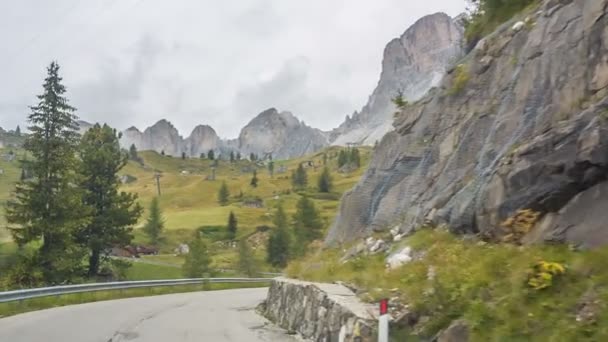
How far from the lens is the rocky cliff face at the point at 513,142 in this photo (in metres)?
8.15

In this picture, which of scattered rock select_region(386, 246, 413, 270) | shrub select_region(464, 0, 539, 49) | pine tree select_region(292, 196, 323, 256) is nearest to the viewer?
scattered rock select_region(386, 246, 413, 270)

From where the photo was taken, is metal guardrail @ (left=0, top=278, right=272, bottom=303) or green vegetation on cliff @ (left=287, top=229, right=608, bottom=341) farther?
metal guardrail @ (left=0, top=278, right=272, bottom=303)

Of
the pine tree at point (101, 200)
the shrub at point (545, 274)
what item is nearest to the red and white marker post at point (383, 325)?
the shrub at point (545, 274)

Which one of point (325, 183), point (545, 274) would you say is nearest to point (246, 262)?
point (545, 274)

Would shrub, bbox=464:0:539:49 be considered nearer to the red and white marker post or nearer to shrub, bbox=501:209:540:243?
shrub, bbox=501:209:540:243

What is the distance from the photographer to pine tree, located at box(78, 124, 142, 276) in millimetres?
41000

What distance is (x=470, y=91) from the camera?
53.9 ft

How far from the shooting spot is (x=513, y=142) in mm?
11086

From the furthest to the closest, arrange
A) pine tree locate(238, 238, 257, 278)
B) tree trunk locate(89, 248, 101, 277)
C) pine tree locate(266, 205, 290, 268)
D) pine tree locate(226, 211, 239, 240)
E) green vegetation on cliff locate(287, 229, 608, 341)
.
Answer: pine tree locate(226, 211, 239, 240)
pine tree locate(266, 205, 290, 268)
pine tree locate(238, 238, 257, 278)
tree trunk locate(89, 248, 101, 277)
green vegetation on cliff locate(287, 229, 608, 341)

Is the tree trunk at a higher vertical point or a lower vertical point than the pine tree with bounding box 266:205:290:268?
higher

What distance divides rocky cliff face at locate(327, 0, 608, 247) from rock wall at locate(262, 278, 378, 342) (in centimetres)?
268

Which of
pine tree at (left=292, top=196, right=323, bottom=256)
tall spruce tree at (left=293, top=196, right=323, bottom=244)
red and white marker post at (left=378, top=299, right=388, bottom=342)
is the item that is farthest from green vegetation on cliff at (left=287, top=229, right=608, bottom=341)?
tall spruce tree at (left=293, top=196, right=323, bottom=244)

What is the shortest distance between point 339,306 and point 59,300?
14787 millimetres

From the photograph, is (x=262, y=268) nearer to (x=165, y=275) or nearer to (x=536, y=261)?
(x=165, y=275)
